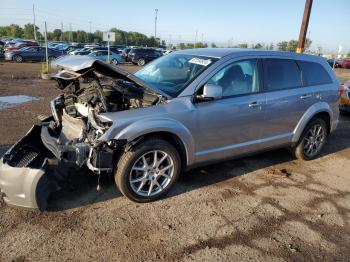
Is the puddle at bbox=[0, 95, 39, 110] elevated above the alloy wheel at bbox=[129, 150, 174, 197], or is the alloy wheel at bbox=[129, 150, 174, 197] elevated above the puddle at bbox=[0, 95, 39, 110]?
the alloy wheel at bbox=[129, 150, 174, 197]

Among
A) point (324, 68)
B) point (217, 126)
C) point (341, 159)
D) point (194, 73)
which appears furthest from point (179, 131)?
point (341, 159)

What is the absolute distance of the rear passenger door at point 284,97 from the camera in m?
4.69

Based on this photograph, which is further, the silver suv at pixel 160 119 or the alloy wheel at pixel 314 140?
the alloy wheel at pixel 314 140

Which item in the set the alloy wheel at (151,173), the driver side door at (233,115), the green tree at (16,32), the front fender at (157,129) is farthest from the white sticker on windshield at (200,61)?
the green tree at (16,32)

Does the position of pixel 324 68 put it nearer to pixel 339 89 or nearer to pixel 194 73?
pixel 339 89

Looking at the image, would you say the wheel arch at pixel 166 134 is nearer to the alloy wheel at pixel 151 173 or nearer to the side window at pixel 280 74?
the alloy wheel at pixel 151 173

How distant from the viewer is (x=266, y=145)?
4.89m

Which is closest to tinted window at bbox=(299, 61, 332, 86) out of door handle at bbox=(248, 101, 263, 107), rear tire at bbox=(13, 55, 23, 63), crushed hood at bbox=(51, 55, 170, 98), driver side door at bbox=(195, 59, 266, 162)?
driver side door at bbox=(195, 59, 266, 162)

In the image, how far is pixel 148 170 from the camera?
151 inches

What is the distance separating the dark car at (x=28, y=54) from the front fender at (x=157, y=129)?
26.2m

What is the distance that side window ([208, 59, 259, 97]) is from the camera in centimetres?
417

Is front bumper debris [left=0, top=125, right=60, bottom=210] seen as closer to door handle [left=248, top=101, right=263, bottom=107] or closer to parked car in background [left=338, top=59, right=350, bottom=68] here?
door handle [left=248, top=101, right=263, bottom=107]

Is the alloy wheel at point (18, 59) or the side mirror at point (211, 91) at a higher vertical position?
the side mirror at point (211, 91)

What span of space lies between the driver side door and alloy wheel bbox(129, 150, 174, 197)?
0.45 metres
